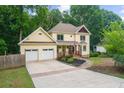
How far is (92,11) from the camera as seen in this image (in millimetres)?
42281

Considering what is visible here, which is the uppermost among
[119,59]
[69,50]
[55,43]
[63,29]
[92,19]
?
[92,19]

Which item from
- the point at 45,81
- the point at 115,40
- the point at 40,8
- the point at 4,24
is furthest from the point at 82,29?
the point at 45,81

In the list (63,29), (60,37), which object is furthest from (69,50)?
(63,29)

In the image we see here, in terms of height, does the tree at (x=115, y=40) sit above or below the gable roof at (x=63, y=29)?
below

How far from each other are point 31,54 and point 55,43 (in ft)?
14.1

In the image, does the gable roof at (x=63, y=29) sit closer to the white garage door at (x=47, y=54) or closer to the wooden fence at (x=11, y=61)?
the white garage door at (x=47, y=54)

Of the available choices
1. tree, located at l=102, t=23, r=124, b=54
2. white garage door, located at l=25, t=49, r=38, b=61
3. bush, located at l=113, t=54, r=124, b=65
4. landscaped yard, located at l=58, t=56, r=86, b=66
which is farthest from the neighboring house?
bush, located at l=113, t=54, r=124, b=65

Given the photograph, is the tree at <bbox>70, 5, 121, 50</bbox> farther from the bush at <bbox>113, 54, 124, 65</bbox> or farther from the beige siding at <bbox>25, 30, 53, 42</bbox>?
the bush at <bbox>113, 54, 124, 65</bbox>

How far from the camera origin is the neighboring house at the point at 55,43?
28078mm

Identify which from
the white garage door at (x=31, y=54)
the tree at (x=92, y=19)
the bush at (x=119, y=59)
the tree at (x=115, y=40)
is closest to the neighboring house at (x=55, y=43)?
the white garage door at (x=31, y=54)

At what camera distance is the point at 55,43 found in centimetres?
3059

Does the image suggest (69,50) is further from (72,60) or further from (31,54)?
(31,54)

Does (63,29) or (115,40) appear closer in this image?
(115,40)

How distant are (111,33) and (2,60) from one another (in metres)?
11.2
